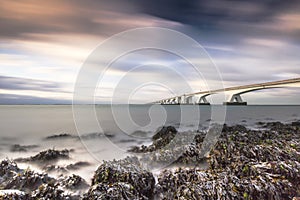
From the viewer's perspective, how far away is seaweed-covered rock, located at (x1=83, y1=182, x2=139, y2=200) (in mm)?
3309

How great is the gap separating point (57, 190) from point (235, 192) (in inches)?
130

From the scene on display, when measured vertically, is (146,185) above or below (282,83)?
below

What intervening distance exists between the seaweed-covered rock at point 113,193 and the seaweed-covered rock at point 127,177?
1.43 feet

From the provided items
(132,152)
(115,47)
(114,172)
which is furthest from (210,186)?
(132,152)

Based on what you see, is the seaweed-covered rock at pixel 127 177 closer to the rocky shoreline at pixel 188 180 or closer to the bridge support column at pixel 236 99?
the rocky shoreline at pixel 188 180

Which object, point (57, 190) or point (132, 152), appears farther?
point (132, 152)

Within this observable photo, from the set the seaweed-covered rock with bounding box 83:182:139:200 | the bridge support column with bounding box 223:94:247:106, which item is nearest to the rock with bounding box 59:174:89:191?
the seaweed-covered rock with bounding box 83:182:139:200

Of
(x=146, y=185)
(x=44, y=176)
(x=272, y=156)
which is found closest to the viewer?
(x=146, y=185)

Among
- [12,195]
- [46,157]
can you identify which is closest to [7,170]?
[46,157]

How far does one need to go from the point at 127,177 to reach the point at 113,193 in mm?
715

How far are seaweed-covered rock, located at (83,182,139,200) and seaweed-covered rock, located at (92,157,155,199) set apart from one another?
44 centimetres

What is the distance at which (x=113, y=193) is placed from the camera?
3.34 m

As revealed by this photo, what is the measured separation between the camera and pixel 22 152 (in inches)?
334

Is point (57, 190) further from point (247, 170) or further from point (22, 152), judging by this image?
point (22, 152)
